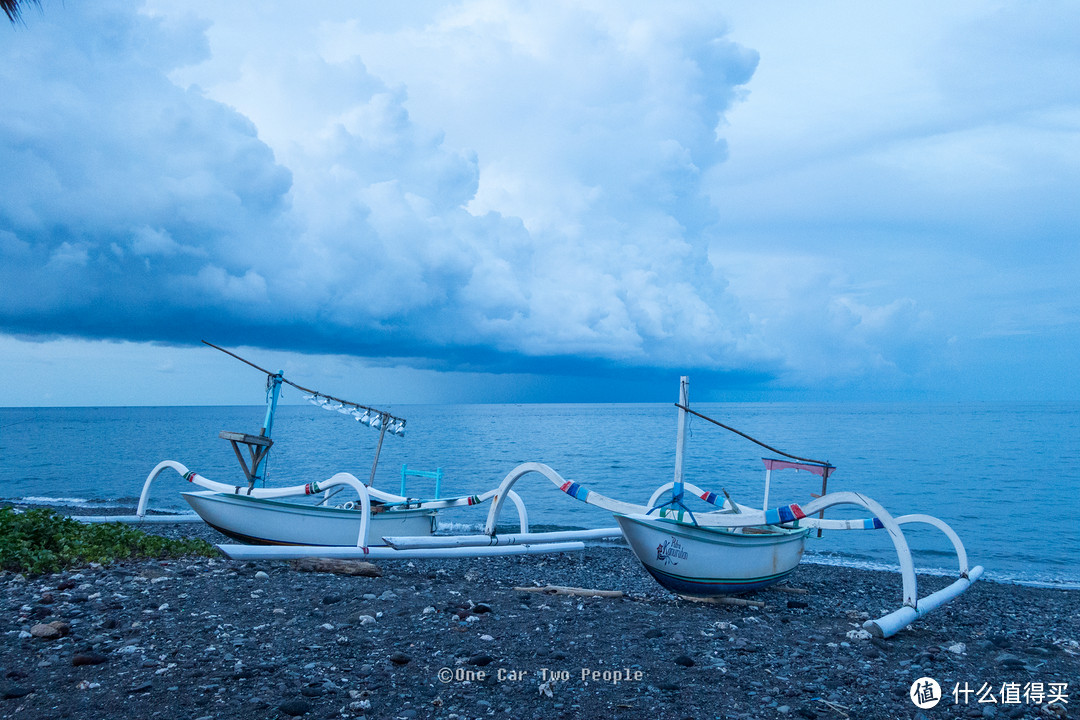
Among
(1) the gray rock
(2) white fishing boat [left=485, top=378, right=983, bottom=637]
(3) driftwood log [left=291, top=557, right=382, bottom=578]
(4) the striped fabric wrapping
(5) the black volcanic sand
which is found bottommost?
(3) driftwood log [left=291, top=557, right=382, bottom=578]

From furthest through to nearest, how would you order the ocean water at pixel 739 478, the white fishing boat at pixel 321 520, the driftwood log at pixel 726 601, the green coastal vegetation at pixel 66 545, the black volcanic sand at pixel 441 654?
the ocean water at pixel 739 478, the white fishing boat at pixel 321 520, the driftwood log at pixel 726 601, the green coastal vegetation at pixel 66 545, the black volcanic sand at pixel 441 654

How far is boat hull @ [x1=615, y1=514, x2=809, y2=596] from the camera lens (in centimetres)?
977

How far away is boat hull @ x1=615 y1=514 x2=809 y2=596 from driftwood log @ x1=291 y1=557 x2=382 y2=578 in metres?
4.09

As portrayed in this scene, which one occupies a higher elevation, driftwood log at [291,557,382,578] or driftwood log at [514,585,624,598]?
driftwood log at [291,557,382,578]

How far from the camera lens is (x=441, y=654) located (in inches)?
268

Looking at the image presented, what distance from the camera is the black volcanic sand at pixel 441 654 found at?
5.69 meters

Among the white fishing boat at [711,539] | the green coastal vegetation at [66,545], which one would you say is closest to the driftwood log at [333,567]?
the green coastal vegetation at [66,545]

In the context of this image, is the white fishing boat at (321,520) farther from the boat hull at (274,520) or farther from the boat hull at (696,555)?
the boat hull at (696,555)

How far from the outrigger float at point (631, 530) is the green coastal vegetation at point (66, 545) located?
1.11 m

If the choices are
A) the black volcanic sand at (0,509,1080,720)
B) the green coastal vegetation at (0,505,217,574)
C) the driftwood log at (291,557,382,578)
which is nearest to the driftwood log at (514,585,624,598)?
the black volcanic sand at (0,509,1080,720)

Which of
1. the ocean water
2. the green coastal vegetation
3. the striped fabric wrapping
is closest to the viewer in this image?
the green coastal vegetation

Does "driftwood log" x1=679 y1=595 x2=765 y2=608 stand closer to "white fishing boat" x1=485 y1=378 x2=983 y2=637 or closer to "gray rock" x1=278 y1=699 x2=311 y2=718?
"white fishing boat" x1=485 y1=378 x2=983 y2=637

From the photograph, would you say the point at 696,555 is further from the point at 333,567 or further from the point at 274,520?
the point at 274,520

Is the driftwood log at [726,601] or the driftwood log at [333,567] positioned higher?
the driftwood log at [333,567]
